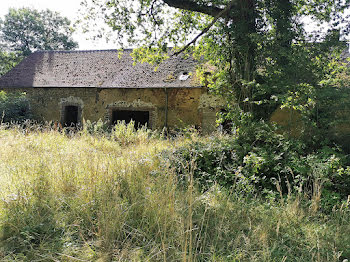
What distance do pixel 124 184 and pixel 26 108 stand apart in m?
14.2

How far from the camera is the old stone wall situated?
1201cm

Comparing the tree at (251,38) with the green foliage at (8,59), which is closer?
the tree at (251,38)

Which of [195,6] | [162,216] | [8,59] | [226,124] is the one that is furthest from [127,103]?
[8,59]

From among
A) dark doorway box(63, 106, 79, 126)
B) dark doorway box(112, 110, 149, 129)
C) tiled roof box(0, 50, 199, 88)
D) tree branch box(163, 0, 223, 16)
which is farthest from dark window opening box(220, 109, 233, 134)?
dark doorway box(63, 106, 79, 126)

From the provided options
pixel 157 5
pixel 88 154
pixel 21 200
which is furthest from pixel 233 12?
pixel 21 200

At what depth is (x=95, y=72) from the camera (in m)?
15.1

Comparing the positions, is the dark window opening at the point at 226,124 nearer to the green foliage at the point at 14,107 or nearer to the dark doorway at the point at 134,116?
the dark doorway at the point at 134,116

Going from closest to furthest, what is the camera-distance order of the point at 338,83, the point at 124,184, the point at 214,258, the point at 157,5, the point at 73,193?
the point at 214,258 → the point at 73,193 → the point at 124,184 → the point at 338,83 → the point at 157,5

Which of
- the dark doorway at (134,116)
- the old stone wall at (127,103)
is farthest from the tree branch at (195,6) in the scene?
the dark doorway at (134,116)

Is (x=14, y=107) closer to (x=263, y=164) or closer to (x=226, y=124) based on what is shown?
(x=226, y=124)

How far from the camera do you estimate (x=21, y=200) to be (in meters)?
3.04

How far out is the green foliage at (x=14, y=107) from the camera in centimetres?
1390

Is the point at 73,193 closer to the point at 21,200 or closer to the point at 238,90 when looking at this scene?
the point at 21,200

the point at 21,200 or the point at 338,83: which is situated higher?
the point at 338,83
